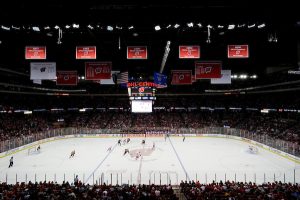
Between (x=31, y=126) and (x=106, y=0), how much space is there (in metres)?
33.1

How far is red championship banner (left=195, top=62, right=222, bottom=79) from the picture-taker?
16.8 m

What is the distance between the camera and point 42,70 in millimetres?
17172

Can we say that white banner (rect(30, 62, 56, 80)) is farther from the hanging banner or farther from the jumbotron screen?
the jumbotron screen

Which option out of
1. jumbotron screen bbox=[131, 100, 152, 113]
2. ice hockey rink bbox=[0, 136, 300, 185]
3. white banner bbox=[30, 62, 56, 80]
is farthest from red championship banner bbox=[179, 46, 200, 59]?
jumbotron screen bbox=[131, 100, 152, 113]

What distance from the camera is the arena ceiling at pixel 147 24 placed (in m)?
10.6

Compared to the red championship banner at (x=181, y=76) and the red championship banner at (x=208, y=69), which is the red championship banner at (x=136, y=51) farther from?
the red championship banner at (x=181, y=76)

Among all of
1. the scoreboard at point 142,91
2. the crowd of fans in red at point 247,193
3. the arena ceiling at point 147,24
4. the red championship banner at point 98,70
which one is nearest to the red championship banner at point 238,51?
the arena ceiling at point 147,24

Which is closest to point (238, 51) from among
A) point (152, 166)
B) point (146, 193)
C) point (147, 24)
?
point (147, 24)

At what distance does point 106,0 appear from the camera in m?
10.0

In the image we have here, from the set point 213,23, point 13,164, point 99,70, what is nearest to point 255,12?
point 213,23

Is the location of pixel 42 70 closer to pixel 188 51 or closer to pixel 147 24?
pixel 147 24

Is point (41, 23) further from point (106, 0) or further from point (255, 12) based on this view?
point (255, 12)

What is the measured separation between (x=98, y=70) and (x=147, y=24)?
5.94m

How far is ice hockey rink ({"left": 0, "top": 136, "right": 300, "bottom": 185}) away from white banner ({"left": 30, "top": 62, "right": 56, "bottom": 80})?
6.72 meters
